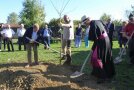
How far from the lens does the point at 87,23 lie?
10.2 metres

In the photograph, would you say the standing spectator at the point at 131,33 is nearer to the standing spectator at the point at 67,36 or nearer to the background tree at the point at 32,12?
the standing spectator at the point at 67,36

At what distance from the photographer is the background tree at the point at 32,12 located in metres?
69.8

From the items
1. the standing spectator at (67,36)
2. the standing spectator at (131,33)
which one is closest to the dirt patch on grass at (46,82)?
the standing spectator at (67,36)

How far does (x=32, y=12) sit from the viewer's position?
71.1 meters

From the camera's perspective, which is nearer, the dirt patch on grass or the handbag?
the dirt patch on grass

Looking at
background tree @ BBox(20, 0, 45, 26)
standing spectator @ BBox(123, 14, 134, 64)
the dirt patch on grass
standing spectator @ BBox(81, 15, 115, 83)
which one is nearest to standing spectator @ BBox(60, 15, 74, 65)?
standing spectator @ BBox(123, 14, 134, 64)

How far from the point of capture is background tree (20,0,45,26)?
229 ft

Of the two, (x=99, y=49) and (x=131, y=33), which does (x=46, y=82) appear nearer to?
(x=99, y=49)

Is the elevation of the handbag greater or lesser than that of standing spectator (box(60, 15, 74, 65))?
lesser

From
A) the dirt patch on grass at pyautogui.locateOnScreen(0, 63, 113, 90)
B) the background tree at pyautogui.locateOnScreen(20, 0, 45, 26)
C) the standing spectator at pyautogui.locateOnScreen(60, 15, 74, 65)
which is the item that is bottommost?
the dirt patch on grass at pyautogui.locateOnScreen(0, 63, 113, 90)

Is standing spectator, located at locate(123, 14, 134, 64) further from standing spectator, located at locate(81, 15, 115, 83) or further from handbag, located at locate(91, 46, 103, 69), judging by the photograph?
handbag, located at locate(91, 46, 103, 69)

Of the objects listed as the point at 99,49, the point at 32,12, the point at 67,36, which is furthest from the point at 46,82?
the point at 32,12

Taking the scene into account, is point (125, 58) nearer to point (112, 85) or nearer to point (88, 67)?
point (88, 67)

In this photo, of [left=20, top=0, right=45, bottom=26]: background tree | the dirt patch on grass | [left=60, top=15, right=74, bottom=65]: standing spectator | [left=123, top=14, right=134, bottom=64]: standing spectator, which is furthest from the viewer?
[left=20, top=0, right=45, bottom=26]: background tree
